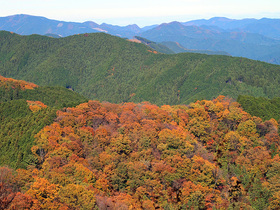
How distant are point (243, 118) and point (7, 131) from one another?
82586mm

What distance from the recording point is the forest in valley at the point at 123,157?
42.0 metres

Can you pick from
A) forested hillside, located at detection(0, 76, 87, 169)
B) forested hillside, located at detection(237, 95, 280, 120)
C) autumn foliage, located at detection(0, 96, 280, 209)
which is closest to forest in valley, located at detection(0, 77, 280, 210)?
autumn foliage, located at detection(0, 96, 280, 209)

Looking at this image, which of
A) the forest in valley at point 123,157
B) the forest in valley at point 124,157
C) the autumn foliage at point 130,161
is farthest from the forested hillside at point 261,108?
the autumn foliage at point 130,161

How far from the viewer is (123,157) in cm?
6075

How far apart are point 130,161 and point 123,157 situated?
2292 millimetres

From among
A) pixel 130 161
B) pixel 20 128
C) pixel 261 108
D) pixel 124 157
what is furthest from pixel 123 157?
pixel 261 108

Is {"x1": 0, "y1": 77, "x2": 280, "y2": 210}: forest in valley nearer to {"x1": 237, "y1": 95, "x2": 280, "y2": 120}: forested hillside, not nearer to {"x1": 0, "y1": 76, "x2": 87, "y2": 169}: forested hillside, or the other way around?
{"x1": 0, "y1": 76, "x2": 87, "y2": 169}: forested hillside

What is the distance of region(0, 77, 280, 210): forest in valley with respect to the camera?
1655 inches

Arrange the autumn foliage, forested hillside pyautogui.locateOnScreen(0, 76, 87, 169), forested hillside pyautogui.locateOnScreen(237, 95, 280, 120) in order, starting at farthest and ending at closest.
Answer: forested hillside pyautogui.locateOnScreen(237, 95, 280, 120) → forested hillside pyautogui.locateOnScreen(0, 76, 87, 169) → the autumn foliage

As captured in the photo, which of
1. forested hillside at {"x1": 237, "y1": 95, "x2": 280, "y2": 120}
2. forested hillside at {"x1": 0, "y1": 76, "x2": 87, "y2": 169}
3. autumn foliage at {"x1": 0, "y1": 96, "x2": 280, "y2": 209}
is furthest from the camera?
forested hillside at {"x1": 237, "y1": 95, "x2": 280, "y2": 120}

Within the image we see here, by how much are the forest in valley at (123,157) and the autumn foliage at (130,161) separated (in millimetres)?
179

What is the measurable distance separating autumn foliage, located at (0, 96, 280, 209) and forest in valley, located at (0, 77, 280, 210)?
0.59 ft

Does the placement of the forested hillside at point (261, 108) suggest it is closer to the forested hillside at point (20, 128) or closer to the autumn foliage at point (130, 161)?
the autumn foliage at point (130, 161)

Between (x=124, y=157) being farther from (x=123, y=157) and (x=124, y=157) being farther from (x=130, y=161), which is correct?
(x=130, y=161)
